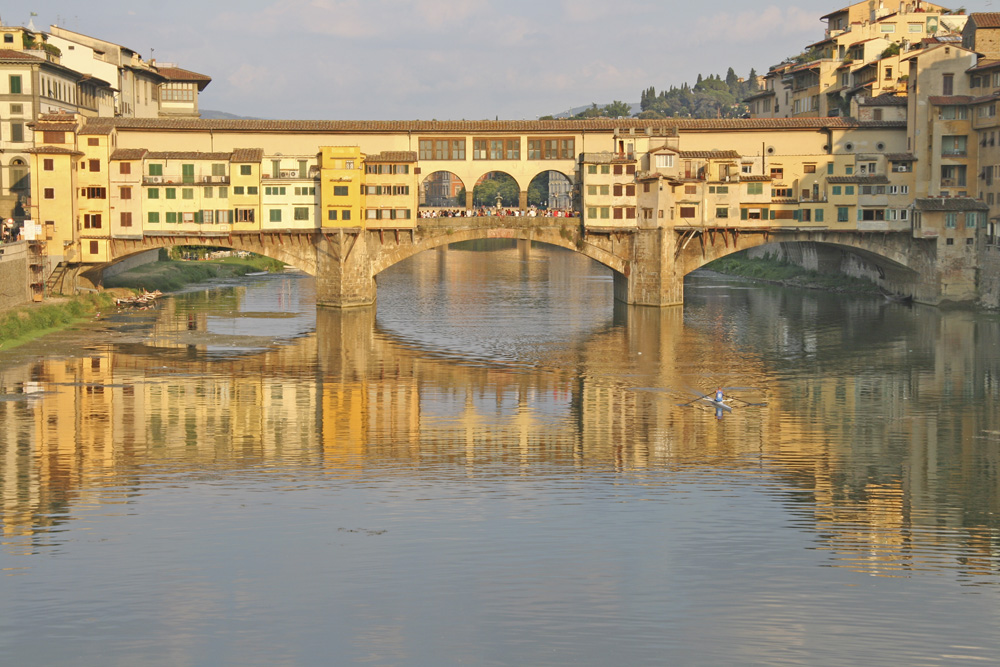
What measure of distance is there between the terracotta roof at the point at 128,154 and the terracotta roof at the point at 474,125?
186cm

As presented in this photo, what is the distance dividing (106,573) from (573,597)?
1079 centimetres

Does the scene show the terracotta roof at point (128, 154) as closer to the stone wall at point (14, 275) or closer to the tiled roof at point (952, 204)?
the stone wall at point (14, 275)

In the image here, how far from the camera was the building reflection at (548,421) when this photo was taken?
114 ft

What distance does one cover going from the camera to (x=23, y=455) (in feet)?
130

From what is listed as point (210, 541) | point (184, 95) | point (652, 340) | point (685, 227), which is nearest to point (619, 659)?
point (210, 541)

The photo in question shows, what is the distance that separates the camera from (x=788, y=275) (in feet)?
339

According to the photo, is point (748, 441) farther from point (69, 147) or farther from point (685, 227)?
point (69, 147)

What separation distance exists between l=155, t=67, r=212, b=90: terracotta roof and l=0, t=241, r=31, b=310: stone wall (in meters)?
46.2

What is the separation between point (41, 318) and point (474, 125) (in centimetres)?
3030

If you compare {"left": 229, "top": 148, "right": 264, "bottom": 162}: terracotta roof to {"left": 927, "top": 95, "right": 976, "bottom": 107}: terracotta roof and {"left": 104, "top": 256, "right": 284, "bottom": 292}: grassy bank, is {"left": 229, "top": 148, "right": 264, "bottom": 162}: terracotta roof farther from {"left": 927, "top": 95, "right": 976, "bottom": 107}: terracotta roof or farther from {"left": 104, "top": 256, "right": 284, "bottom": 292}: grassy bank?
{"left": 927, "top": 95, "right": 976, "bottom": 107}: terracotta roof

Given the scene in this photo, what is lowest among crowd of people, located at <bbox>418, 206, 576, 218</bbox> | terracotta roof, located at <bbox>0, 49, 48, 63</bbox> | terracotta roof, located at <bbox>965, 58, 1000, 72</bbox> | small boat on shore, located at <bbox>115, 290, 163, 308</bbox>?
small boat on shore, located at <bbox>115, 290, 163, 308</bbox>

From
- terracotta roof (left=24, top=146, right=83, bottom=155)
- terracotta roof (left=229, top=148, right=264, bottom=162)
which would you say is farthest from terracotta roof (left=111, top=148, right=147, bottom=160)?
terracotta roof (left=229, top=148, right=264, bottom=162)

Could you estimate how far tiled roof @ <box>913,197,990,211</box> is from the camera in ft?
257

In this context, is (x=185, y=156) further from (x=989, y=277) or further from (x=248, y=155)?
(x=989, y=277)
